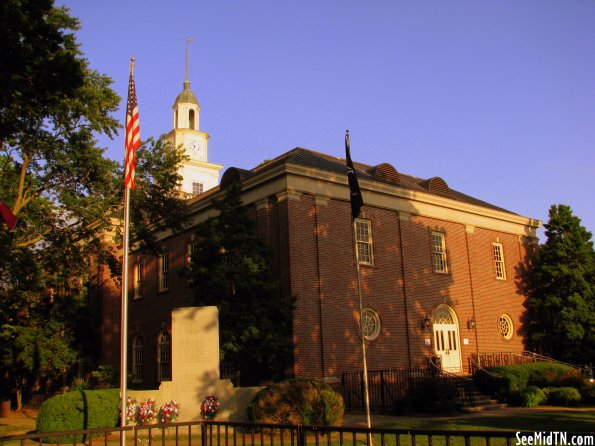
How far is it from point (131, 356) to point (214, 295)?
47.4 feet

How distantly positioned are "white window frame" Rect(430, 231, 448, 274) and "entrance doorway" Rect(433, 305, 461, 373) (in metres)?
1.84

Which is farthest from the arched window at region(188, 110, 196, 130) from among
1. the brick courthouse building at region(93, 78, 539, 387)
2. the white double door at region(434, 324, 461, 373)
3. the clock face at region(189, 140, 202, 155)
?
the white double door at region(434, 324, 461, 373)

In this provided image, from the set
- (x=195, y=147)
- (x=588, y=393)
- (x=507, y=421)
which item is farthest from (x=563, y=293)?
(x=195, y=147)

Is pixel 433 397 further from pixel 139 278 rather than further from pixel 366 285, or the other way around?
pixel 139 278

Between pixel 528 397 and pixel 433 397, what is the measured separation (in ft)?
13.3

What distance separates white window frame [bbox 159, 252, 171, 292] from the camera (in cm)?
3231

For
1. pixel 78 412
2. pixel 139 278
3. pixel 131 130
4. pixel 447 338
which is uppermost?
pixel 131 130

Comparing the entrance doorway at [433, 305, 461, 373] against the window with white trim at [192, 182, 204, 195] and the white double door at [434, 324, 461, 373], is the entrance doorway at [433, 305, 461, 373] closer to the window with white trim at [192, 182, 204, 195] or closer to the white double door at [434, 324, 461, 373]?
the white double door at [434, 324, 461, 373]

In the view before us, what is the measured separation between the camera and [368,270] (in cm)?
2589

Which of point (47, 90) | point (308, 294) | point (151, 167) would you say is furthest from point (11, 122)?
point (308, 294)

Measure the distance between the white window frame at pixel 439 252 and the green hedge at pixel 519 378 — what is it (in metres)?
6.02

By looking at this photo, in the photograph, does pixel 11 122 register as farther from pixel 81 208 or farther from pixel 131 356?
pixel 131 356

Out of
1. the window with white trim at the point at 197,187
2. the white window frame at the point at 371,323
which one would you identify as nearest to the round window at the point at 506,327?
the white window frame at the point at 371,323

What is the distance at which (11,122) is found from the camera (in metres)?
15.2
